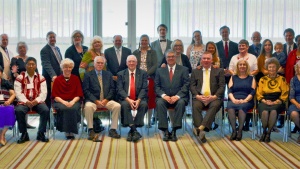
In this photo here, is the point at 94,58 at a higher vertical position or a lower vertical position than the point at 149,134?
higher

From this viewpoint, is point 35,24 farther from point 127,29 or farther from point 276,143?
point 276,143

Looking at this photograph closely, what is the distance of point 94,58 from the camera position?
6.87 meters

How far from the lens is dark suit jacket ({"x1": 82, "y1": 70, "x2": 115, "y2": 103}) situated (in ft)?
21.8

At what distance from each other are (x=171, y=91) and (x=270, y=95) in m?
1.35

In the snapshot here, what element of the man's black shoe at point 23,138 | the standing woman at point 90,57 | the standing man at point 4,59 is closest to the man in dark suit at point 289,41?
the standing woman at point 90,57

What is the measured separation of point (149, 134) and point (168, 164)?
1.74 m

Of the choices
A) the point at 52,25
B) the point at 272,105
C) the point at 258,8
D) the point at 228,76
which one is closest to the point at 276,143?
the point at 272,105

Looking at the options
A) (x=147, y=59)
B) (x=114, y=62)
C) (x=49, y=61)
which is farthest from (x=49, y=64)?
(x=147, y=59)

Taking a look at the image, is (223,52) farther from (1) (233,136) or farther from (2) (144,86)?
(1) (233,136)

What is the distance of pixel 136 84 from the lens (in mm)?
6691

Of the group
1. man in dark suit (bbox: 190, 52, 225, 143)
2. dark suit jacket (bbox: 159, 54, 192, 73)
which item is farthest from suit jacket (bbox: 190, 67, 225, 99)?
dark suit jacket (bbox: 159, 54, 192, 73)

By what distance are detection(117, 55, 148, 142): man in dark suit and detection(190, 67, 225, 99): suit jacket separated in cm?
67

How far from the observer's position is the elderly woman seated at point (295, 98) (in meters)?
6.18

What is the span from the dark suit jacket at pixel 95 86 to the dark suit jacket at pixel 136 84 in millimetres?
118
